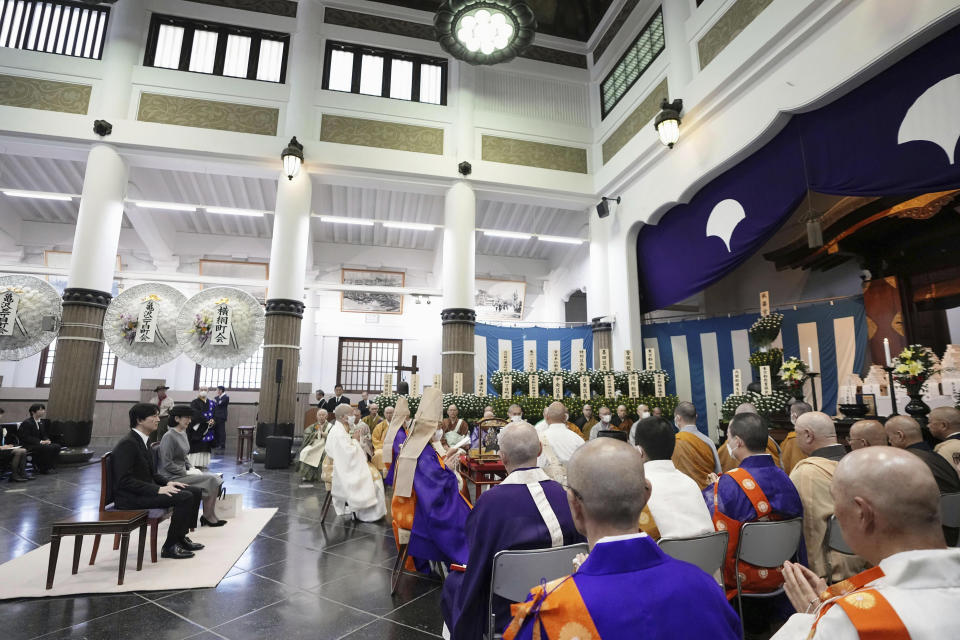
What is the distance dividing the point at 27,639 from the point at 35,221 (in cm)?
1562

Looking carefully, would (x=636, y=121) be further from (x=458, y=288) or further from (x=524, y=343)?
(x=524, y=343)

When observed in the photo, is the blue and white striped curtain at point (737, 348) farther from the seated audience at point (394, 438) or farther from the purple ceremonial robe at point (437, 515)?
the purple ceremonial robe at point (437, 515)

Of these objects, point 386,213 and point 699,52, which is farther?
point 386,213

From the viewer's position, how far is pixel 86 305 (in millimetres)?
8539

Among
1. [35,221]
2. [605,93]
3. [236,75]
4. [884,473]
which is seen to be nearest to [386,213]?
[236,75]

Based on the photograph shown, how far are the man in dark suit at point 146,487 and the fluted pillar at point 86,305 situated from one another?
612 centimetres

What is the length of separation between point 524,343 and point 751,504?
357 inches

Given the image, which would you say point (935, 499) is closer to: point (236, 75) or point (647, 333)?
point (647, 333)

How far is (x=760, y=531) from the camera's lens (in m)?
2.24

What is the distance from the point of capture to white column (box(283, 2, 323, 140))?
32.0 ft

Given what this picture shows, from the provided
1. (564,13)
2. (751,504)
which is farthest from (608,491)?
(564,13)

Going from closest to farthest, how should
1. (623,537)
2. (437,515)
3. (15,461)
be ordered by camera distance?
(623,537) < (437,515) < (15,461)

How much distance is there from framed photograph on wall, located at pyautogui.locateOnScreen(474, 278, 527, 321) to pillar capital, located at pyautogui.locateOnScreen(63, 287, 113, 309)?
9185 mm

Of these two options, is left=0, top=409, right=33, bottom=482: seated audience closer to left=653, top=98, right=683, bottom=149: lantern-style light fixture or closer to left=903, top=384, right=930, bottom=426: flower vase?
left=653, top=98, right=683, bottom=149: lantern-style light fixture
